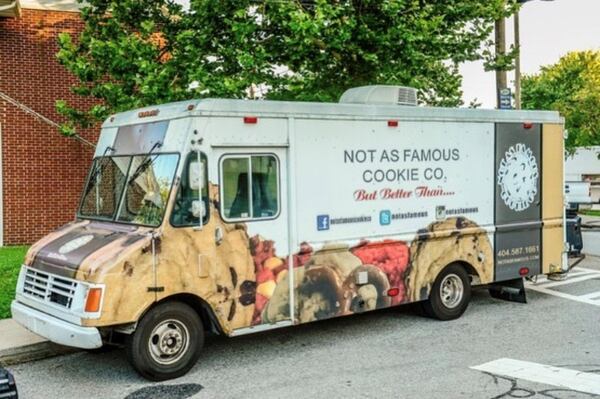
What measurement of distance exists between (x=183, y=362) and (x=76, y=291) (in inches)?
49.9

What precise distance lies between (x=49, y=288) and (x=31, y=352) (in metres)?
1.19

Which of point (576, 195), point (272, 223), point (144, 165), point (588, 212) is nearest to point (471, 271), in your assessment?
point (272, 223)

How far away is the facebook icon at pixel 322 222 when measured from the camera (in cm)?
776

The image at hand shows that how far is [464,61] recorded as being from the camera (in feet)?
40.9

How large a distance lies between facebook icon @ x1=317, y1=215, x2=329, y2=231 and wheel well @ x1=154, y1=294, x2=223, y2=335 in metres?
1.60

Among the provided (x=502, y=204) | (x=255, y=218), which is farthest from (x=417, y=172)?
(x=255, y=218)

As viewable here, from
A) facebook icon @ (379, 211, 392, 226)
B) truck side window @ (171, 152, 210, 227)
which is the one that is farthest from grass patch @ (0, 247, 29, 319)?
facebook icon @ (379, 211, 392, 226)

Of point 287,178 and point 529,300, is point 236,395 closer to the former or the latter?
point 287,178

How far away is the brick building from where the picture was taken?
14.4m

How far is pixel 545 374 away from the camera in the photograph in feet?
21.6

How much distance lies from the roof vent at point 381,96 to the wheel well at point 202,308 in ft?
11.4

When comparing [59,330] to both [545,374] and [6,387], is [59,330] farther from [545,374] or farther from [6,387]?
[545,374]

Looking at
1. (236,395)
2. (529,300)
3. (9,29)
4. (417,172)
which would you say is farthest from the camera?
(9,29)

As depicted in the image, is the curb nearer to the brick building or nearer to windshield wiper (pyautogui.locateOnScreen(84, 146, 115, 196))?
windshield wiper (pyautogui.locateOnScreen(84, 146, 115, 196))
